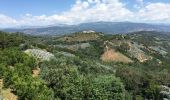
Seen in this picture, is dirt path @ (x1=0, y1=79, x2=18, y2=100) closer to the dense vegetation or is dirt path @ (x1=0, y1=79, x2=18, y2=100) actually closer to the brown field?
the dense vegetation

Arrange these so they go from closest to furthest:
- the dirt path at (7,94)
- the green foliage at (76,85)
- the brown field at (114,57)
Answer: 1. the dirt path at (7,94)
2. the green foliage at (76,85)
3. the brown field at (114,57)

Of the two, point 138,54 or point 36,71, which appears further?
point 138,54

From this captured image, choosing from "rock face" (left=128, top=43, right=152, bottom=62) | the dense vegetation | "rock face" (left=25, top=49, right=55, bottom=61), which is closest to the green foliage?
the dense vegetation

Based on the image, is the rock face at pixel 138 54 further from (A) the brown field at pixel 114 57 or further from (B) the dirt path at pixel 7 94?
(B) the dirt path at pixel 7 94

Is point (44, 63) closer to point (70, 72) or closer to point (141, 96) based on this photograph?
point (70, 72)

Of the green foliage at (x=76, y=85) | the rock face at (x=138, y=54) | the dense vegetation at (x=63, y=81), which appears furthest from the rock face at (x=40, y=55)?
the rock face at (x=138, y=54)

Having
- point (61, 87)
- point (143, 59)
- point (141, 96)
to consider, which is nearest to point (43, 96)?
point (61, 87)

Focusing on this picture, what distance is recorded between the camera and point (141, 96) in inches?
3460

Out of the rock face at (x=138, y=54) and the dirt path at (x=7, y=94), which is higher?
the dirt path at (x=7, y=94)

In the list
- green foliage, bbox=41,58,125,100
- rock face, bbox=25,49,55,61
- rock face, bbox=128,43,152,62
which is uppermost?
rock face, bbox=25,49,55,61

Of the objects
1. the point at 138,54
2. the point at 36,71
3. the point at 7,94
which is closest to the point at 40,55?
the point at 36,71

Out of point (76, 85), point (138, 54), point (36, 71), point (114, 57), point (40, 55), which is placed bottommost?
point (138, 54)

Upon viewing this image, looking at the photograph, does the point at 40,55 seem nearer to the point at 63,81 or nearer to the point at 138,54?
the point at 63,81

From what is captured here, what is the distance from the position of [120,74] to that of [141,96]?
7.96 meters
